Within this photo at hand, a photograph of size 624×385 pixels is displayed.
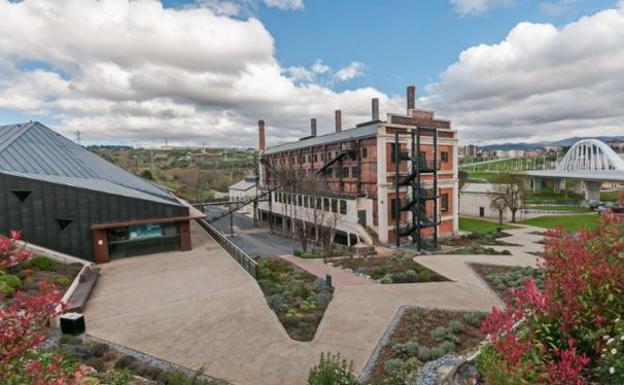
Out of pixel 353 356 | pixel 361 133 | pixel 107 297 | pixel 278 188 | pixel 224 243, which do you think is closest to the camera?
pixel 353 356

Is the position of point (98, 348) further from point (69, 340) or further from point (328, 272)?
point (328, 272)

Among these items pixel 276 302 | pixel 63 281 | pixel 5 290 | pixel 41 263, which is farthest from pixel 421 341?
pixel 41 263

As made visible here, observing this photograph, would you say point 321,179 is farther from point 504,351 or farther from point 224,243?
point 504,351

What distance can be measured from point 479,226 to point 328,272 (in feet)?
90.9

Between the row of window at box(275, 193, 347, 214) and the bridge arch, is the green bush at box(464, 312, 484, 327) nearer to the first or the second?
the row of window at box(275, 193, 347, 214)

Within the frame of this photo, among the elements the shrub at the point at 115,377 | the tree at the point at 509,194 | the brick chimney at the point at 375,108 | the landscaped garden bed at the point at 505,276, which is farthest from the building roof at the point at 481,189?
the shrub at the point at 115,377

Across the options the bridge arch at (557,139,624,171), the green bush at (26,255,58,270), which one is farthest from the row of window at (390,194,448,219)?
the bridge arch at (557,139,624,171)

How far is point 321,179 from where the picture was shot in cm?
3431

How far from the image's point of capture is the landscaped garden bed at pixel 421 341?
7.82 metres

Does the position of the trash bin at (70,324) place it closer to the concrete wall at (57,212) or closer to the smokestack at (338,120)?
the concrete wall at (57,212)

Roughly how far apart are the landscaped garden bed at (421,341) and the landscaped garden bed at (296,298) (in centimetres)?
259

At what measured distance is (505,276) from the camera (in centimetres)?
1555

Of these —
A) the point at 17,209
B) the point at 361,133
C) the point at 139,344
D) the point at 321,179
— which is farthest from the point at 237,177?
the point at 139,344

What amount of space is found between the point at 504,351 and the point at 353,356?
16.9 ft
